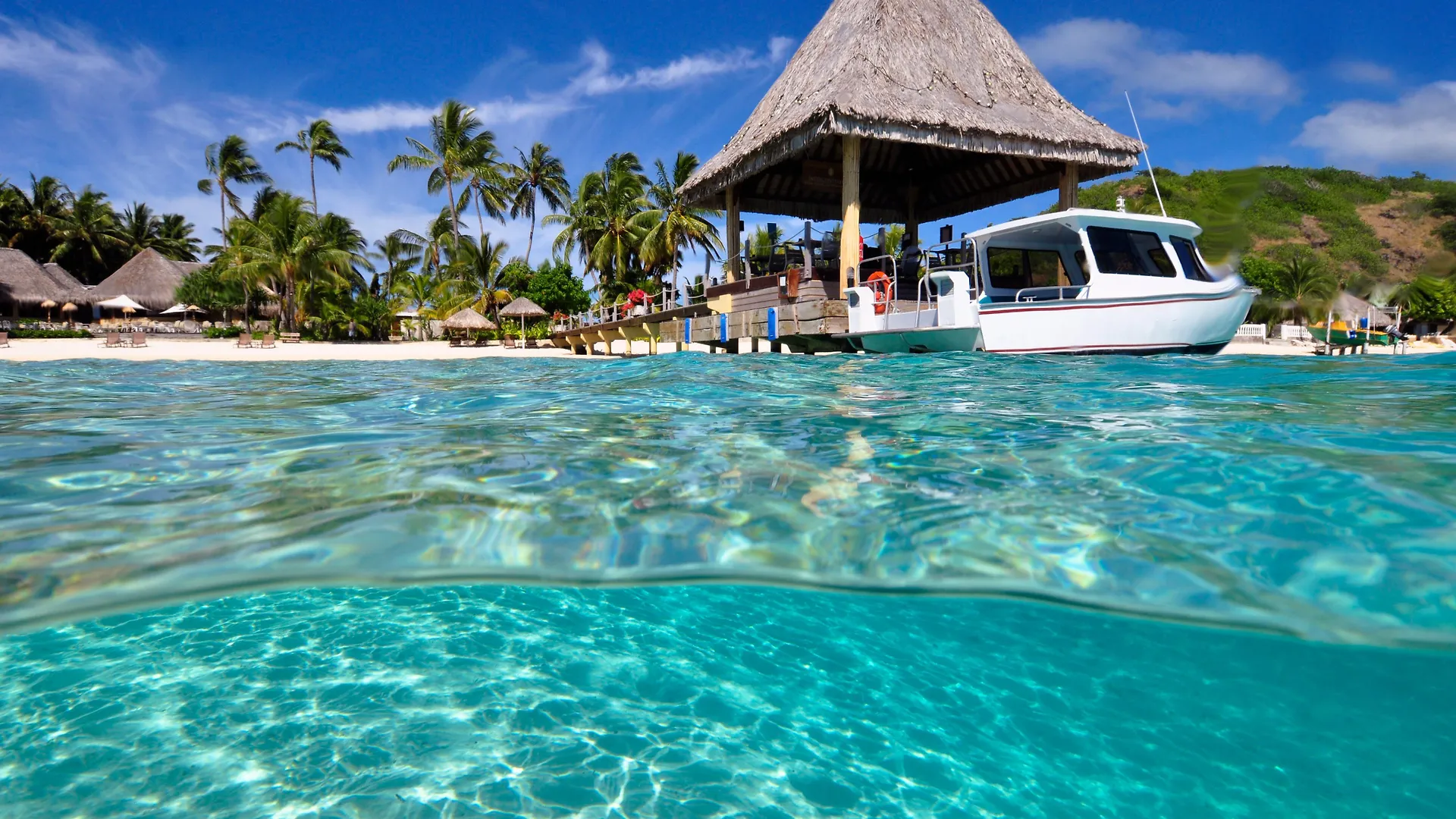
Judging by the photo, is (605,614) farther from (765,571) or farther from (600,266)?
(600,266)

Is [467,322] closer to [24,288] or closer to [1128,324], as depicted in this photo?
[24,288]

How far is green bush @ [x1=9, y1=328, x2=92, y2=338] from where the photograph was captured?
1134 inches

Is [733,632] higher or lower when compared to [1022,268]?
lower

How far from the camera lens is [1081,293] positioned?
9.15 m

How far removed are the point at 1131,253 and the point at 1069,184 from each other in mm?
5010

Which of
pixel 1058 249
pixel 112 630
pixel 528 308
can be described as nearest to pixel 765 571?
pixel 112 630

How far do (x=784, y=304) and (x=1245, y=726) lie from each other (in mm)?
11223

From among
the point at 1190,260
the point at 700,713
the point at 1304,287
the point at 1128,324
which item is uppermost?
the point at 1304,287

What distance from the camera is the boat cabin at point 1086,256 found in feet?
29.9

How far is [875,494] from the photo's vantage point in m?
2.31

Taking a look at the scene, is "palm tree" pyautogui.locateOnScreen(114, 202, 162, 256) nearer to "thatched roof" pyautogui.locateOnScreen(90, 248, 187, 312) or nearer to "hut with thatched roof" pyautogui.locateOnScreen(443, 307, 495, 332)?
"thatched roof" pyautogui.locateOnScreen(90, 248, 187, 312)

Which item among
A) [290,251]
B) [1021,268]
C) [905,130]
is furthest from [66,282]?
[1021,268]

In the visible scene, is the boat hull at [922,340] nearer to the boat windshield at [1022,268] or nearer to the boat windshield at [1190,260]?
the boat windshield at [1022,268]

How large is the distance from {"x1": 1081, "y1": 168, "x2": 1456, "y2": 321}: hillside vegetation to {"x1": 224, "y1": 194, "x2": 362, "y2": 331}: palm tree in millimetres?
42746
